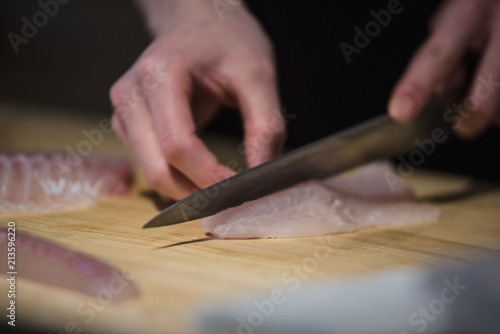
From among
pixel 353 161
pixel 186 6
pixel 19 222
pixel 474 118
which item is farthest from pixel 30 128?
pixel 474 118

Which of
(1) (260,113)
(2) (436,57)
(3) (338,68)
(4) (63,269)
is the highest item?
(4) (63,269)

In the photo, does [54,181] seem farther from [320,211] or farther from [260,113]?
[320,211]

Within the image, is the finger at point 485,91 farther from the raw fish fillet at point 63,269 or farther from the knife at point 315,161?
the raw fish fillet at point 63,269

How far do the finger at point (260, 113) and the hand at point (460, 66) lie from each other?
1.10ft

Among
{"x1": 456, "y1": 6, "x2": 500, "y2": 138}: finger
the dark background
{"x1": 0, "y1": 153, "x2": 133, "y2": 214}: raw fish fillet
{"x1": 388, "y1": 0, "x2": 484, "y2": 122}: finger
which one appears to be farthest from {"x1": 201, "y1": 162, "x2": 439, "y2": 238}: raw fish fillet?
the dark background

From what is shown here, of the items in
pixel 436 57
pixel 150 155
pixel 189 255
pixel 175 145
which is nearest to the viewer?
pixel 189 255

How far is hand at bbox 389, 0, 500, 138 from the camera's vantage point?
1.66 m

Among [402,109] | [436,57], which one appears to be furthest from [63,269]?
[436,57]

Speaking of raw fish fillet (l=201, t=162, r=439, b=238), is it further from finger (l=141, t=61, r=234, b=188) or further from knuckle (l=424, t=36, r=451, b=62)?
knuckle (l=424, t=36, r=451, b=62)

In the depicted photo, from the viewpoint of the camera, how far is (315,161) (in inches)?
59.7

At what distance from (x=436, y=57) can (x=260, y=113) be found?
596 millimetres

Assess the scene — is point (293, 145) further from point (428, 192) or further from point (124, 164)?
point (124, 164)

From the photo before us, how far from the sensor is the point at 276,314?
91 centimetres

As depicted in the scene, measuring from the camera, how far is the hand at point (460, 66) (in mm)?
1657
